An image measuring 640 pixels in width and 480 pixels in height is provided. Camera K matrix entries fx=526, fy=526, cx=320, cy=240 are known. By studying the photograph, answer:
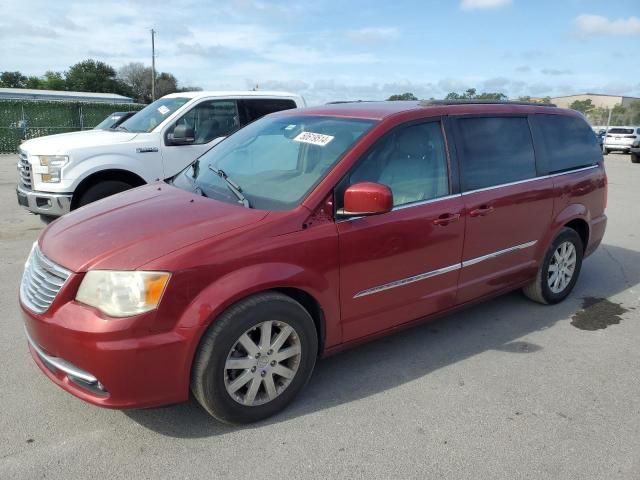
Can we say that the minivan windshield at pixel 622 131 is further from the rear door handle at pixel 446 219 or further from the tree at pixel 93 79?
the tree at pixel 93 79

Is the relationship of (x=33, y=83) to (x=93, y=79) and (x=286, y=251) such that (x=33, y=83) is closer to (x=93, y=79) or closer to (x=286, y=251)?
(x=93, y=79)

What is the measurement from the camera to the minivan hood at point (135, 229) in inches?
103

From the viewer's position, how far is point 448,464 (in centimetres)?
265

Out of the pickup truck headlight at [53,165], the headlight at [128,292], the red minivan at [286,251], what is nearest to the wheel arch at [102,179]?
the pickup truck headlight at [53,165]

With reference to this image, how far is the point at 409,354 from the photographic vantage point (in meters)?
3.84

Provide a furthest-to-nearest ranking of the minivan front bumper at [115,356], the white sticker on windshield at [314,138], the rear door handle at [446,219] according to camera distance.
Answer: the rear door handle at [446,219], the white sticker on windshield at [314,138], the minivan front bumper at [115,356]

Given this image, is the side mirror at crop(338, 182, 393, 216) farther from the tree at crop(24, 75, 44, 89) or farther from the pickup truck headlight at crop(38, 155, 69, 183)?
the tree at crop(24, 75, 44, 89)

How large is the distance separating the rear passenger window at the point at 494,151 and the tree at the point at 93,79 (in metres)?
84.3

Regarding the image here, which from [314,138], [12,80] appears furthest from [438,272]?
[12,80]

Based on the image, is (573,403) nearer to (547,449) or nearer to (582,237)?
(547,449)

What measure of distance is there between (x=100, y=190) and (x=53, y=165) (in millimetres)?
592

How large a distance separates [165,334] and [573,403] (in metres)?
2.47

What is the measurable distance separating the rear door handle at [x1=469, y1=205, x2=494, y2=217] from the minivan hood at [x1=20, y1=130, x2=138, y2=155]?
4794mm

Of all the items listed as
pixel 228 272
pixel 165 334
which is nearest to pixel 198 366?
pixel 165 334
